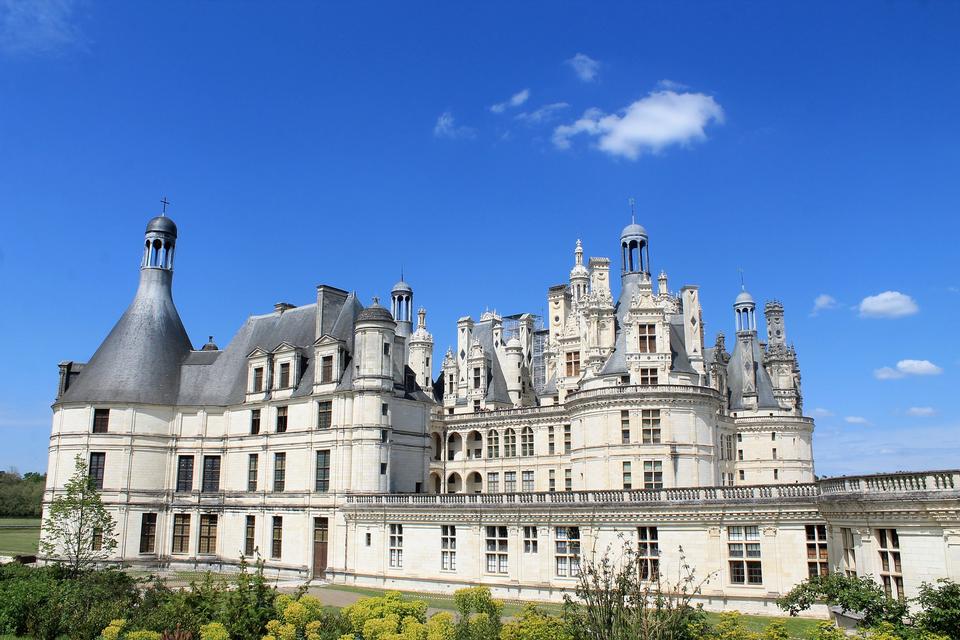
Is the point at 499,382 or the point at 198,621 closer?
the point at 198,621

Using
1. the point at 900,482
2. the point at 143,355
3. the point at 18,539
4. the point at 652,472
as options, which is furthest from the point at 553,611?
the point at 18,539

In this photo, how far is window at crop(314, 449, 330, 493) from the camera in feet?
126

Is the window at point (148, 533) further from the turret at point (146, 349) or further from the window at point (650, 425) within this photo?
the window at point (650, 425)

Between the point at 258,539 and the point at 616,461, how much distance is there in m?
19.0

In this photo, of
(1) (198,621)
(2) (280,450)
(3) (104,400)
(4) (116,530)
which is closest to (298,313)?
(2) (280,450)

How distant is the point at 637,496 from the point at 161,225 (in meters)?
34.6

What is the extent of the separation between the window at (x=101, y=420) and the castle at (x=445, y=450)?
0.39 ft

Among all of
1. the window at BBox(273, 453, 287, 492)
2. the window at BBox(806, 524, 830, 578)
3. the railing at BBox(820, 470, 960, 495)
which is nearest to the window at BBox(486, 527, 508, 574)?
the window at BBox(806, 524, 830, 578)

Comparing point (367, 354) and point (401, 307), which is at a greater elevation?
point (401, 307)

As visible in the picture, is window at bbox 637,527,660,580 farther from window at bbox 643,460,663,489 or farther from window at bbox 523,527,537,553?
window at bbox 643,460,663,489

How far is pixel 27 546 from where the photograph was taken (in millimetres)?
50750

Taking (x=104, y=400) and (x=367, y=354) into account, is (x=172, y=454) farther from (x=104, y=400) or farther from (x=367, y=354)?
(x=367, y=354)

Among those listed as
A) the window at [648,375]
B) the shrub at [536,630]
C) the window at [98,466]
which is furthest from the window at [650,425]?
the window at [98,466]

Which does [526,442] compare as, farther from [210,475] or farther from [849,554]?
[849,554]
